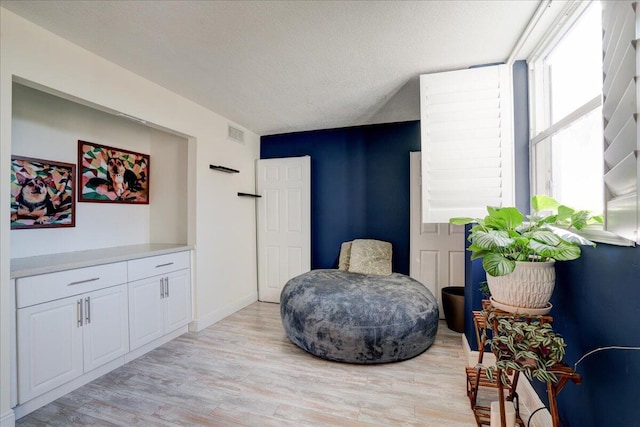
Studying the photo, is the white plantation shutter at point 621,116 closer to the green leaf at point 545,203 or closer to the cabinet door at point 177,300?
the green leaf at point 545,203

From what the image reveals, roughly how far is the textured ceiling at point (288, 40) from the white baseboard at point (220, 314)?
236 centimetres

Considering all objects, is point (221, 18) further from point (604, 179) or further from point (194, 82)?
point (604, 179)

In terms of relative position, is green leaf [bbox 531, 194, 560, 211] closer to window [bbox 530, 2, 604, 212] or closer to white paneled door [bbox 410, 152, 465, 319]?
window [bbox 530, 2, 604, 212]

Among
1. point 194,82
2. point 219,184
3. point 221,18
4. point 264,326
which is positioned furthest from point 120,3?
point 264,326

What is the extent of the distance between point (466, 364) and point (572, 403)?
101 centimetres

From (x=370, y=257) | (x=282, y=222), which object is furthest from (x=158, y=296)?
(x=370, y=257)

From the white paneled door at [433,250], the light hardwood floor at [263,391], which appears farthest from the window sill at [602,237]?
the white paneled door at [433,250]

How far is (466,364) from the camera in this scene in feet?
7.37

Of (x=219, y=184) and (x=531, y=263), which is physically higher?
(x=219, y=184)

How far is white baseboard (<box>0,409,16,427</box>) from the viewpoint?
1.53 metres

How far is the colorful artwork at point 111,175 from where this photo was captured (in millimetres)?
2562

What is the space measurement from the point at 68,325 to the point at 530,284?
2.82 meters

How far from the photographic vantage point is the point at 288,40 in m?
1.82

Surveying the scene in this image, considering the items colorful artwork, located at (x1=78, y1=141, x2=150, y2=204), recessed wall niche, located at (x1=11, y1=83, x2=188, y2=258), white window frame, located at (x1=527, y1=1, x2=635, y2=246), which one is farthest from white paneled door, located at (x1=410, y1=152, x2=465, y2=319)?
colorful artwork, located at (x1=78, y1=141, x2=150, y2=204)
